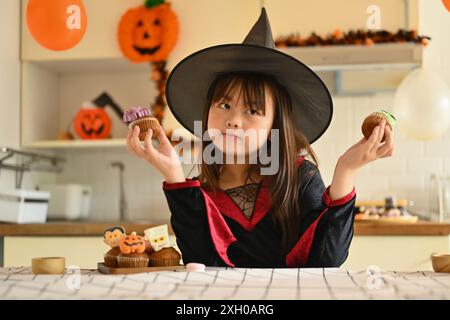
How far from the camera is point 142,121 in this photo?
3.75 ft

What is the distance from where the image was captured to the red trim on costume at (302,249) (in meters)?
1.17

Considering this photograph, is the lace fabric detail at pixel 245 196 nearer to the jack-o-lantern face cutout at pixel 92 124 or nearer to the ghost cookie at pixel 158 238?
the ghost cookie at pixel 158 238

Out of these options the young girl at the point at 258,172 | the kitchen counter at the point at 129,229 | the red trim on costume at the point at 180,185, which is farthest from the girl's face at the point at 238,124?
the kitchen counter at the point at 129,229

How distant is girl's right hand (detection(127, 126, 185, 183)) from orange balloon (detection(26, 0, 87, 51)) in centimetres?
76

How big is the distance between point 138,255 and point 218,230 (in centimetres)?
20

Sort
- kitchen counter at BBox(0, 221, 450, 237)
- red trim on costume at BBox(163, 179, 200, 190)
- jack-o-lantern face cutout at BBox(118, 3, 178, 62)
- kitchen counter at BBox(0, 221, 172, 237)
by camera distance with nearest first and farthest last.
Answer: red trim on costume at BBox(163, 179, 200, 190), kitchen counter at BBox(0, 221, 450, 237), kitchen counter at BBox(0, 221, 172, 237), jack-o-lantern face cutout at BBox(118, 3, 178, 62)

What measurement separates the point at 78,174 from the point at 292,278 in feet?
8.55

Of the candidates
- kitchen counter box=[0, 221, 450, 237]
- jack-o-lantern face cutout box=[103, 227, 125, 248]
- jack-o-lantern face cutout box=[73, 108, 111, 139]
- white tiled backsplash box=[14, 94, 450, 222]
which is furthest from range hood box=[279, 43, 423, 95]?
jack-o-lantern face cutout box=[103, 227, 125, 248]

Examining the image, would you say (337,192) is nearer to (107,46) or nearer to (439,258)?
(439,258)

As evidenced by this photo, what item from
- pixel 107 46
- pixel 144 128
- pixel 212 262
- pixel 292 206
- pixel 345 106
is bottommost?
pixel 212 262

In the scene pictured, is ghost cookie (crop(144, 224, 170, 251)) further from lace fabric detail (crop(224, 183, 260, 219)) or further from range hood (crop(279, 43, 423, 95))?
range hood (crop(279, 43, 423, 95))

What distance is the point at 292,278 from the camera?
0.87m

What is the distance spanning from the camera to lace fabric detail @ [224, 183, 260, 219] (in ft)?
4.23
